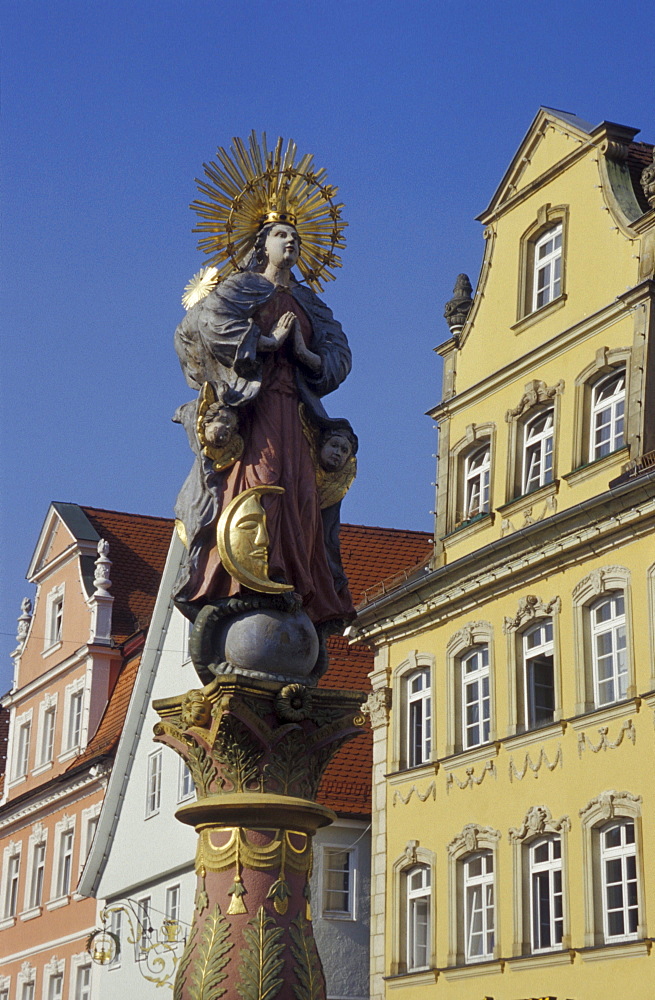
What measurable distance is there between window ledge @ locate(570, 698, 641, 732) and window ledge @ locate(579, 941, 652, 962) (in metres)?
2.67

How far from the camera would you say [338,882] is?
2527 centimetres

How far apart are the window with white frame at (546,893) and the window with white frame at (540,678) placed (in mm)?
1601

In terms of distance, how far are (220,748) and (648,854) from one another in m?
14.1

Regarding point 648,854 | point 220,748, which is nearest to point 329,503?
point 220,748

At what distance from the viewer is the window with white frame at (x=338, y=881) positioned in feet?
82.1

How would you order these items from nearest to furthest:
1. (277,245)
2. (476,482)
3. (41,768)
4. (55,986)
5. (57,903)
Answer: (277,245) < (476,482) < (55,986) < (57,903) < (41,768)

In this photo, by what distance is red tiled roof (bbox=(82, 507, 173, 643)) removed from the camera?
3475 cm

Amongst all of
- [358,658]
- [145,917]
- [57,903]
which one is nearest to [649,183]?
[358,658]

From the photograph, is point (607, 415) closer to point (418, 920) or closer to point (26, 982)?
point (418, 920)

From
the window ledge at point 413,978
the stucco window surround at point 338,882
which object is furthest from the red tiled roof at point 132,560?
the window ledge at point 413,978

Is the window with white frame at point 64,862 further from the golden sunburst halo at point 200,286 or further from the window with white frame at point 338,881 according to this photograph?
the golden sunburst halo at point 200,286

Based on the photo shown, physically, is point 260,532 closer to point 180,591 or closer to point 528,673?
point 180,591

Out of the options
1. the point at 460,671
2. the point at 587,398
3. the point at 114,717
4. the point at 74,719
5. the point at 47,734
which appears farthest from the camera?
the point at 47,734

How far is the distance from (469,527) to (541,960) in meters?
6.39
